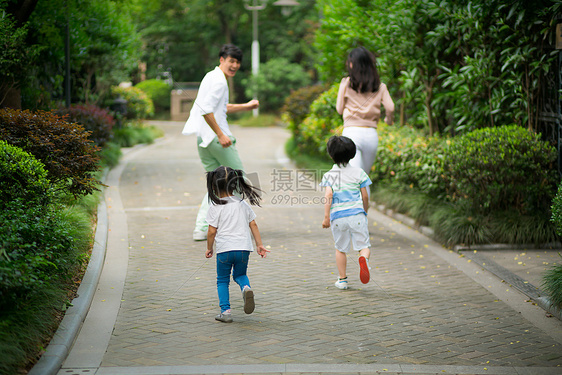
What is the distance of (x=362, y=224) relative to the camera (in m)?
6.22

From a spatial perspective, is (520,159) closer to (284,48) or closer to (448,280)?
(448,280)

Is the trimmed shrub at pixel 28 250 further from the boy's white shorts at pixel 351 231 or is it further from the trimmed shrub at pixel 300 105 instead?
the trimmed shrub at pixel 300 105

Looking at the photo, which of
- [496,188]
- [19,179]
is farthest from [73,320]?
[496,188]

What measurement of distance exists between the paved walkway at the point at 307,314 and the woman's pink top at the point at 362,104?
148 cm

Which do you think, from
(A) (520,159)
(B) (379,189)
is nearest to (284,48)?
(B) (379,189)

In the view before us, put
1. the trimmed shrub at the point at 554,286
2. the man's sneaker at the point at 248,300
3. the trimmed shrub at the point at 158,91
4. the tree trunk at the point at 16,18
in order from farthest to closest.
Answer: the trimmed shrub at the point at 158,91 → the tree trunk at the point at 16,18 → the trimmed shrub at the point at 554,286 → the man's sneaker at the point at 248,300

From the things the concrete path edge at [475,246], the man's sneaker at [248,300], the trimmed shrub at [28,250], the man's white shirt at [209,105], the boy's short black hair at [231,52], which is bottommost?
the concrete path edge at [475,246]

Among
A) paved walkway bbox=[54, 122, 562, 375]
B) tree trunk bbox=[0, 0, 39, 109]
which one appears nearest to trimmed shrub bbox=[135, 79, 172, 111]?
tree trunk bbox=[0, 0, 39, 109]

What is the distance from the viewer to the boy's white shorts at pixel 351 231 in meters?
6.21

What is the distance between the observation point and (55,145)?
7.16 m

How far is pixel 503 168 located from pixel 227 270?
3.86 metres

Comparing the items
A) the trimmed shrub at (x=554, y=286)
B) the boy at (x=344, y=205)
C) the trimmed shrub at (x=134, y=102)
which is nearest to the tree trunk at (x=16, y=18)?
the boy at (x=344, y=205)

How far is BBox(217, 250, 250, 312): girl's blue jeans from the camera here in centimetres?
534

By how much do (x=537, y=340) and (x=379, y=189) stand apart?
6.07 metres
